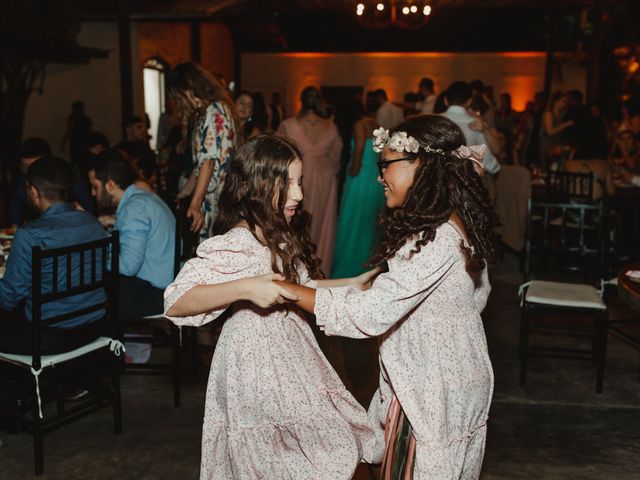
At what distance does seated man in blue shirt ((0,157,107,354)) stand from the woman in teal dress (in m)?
2.72

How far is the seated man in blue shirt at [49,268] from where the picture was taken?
3.08 metres

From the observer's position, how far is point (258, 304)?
6.13 ft

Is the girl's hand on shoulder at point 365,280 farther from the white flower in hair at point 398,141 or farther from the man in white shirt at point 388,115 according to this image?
the man in white shirt at point 388,115

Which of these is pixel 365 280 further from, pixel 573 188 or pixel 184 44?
pixel 184 44

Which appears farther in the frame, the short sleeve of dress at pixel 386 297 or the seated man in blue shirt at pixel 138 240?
the seated man in blue shirt at pixel 138 240

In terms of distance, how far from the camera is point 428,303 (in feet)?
6.42

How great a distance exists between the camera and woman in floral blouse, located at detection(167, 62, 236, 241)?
4320 mm

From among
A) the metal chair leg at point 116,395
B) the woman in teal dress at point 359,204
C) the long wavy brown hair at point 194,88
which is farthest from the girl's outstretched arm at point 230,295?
the woman in teal dress at point 359,204

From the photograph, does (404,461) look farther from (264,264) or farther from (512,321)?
(512,321)

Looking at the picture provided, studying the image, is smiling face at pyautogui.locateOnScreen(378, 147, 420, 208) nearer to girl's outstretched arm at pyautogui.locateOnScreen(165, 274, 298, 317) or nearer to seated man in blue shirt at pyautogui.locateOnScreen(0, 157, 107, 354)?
girl's outstretched arm at pyautogui.locateOnScreen(165, 274, 298, 317)

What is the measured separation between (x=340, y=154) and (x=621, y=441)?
309 cm

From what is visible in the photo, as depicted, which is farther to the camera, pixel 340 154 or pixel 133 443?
pixel 340 154

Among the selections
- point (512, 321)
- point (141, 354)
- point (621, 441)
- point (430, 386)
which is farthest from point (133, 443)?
point (512, 321)

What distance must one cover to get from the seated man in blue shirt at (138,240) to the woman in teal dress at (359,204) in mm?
2143
